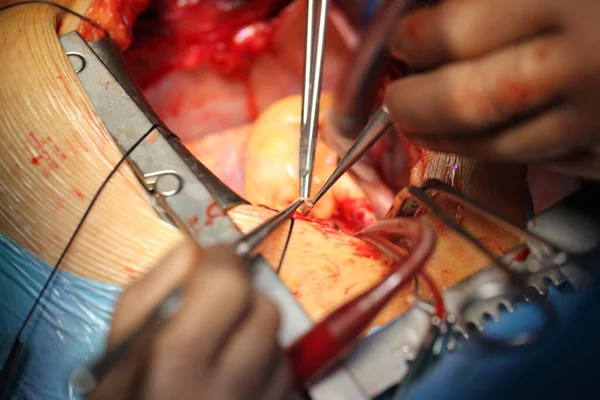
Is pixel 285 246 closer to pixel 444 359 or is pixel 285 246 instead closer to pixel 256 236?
pixel 256 236

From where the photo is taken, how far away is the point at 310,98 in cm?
92

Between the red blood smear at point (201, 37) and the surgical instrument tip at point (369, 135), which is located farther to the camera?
the red blood smear at point (201, 37)

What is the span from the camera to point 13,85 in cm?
82

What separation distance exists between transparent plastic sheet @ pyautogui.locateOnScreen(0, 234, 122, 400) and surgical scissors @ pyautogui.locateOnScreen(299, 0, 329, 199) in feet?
1.21

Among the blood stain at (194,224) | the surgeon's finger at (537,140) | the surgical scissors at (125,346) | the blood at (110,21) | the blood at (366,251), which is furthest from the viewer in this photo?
the blood at (110,21)

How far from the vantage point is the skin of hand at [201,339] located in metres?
0.48

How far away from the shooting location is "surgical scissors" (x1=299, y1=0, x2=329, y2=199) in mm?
910

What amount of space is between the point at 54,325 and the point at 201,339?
0.35 metres

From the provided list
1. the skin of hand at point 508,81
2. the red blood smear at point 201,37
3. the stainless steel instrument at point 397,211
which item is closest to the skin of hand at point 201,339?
the stainless steel instrument at point 397,211

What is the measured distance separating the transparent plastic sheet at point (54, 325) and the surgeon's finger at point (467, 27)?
53cm

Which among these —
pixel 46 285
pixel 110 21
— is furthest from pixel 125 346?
pixel 110 21

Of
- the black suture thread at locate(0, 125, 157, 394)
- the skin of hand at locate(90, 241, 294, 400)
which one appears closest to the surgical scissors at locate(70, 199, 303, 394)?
the skin of hand at locate(90, 241, 294, 400)

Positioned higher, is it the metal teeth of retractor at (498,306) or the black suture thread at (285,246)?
the black suture thread at (285,246)

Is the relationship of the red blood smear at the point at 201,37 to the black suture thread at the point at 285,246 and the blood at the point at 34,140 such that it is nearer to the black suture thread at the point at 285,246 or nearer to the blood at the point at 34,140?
the blood at the point at 34,140
